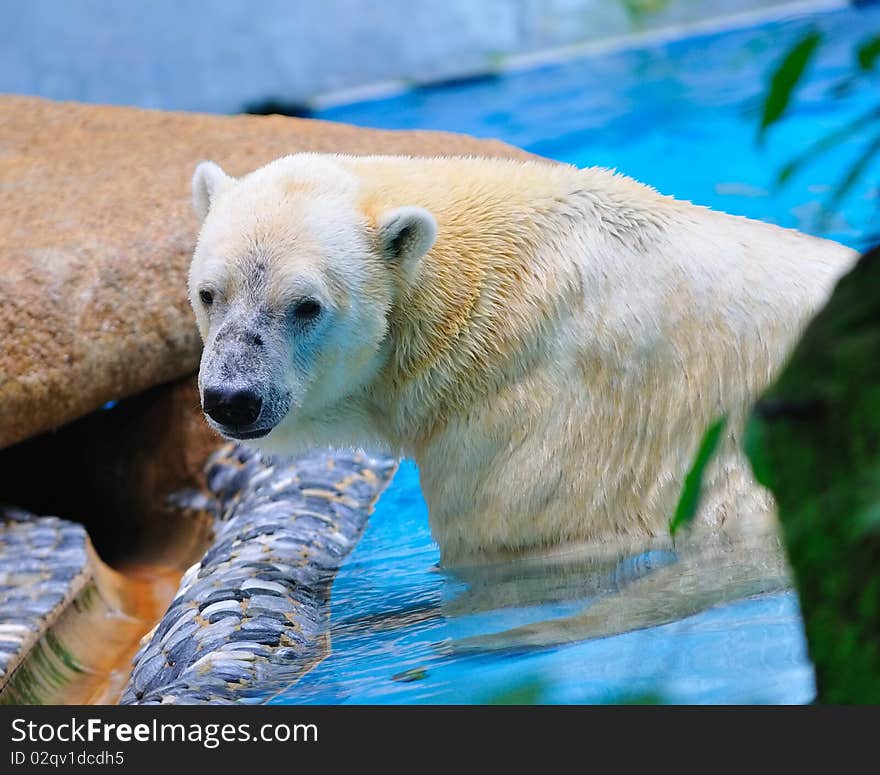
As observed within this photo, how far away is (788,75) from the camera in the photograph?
0.91m

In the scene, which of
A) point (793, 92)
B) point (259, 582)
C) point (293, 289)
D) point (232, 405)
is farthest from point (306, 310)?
point (793, 92)

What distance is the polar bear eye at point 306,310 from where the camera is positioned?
2.73 m

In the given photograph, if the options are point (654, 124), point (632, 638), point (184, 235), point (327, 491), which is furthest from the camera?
point (654, 124)

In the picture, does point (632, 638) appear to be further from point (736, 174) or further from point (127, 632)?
point (736, 174)

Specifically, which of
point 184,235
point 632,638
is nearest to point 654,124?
point 184,235

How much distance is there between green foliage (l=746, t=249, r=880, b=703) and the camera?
111 cm

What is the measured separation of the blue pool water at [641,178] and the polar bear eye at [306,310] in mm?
725

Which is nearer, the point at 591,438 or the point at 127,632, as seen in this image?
the point at 591,438

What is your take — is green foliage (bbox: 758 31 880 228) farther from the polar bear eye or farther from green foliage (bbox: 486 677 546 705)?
the polar bear eye

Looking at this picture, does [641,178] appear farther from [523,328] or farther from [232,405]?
[232,405]

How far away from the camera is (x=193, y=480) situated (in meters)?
4.71

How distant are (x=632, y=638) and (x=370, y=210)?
114cm

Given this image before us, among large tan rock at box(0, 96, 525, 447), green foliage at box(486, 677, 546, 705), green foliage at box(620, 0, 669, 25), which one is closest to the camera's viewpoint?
green foliage at box(486, 677, 546, 705)

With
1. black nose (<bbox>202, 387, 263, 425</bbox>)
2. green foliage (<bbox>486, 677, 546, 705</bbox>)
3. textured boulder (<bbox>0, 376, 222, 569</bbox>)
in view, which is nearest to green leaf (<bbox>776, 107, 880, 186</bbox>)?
green foliage (<bbox>486, 677, 546, 705</bbox>)
